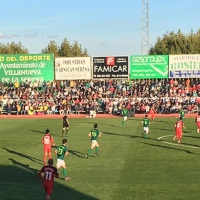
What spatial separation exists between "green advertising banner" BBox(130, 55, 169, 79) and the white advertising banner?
5808 mm

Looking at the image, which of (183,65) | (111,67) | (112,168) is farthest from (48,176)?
(183,65)

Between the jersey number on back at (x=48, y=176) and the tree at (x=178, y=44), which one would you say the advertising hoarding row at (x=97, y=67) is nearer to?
the tree at (x=178, y=44)

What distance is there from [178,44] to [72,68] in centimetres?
3770

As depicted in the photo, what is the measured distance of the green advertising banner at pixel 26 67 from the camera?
50.3 meters

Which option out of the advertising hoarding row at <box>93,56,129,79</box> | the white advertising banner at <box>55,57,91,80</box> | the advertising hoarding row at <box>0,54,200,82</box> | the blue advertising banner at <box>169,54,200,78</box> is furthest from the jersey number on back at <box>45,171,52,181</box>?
the blue advertising banner at <box>169,54,200,78</box>

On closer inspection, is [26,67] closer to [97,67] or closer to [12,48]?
[97,67]

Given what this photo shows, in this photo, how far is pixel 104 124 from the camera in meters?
37.4

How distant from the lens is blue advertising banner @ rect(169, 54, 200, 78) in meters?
49.2

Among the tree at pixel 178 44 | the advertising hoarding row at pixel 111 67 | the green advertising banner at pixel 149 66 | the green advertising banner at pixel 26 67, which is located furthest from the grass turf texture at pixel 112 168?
the tree at pixel 178 44

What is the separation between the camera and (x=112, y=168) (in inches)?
731

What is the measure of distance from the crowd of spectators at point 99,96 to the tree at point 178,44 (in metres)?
27.7

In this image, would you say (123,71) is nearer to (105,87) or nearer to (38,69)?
(105,87)

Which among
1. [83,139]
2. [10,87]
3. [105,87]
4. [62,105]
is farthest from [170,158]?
[10,87]

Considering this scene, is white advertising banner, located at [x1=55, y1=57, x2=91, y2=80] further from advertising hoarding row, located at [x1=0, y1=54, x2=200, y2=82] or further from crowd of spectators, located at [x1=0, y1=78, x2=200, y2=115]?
crowd of spectators, located at [x1=0, y1=78, x2=200, y2=115]
